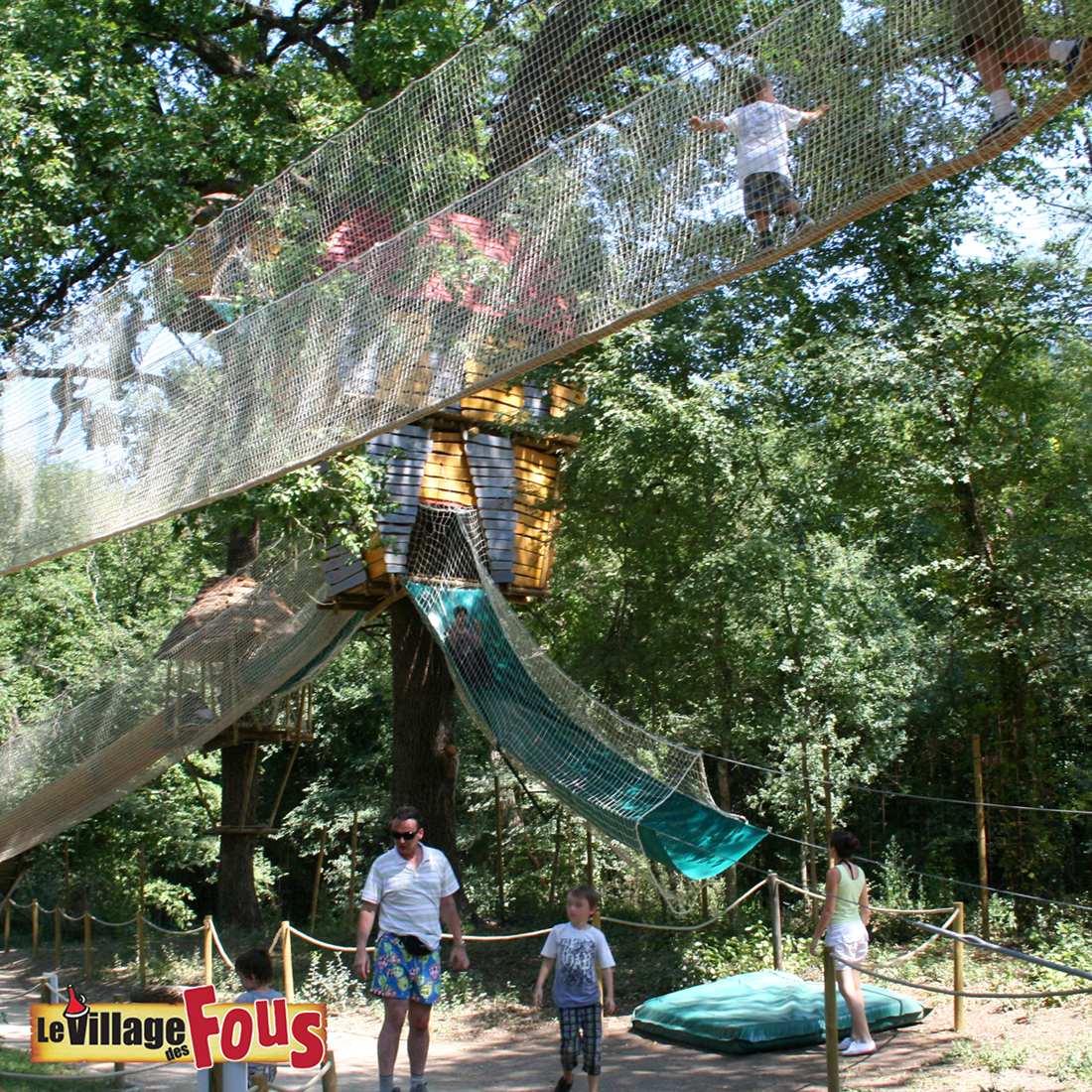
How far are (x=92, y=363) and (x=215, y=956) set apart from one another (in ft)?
23.2

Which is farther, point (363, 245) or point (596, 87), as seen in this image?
point (363, 245)

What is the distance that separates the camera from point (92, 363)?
503cm

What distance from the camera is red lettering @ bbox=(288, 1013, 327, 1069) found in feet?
9.84

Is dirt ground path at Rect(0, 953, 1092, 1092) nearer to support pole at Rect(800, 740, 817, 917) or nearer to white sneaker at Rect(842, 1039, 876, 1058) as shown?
white sneaker at Rect(842, 1039, 876, 1058)

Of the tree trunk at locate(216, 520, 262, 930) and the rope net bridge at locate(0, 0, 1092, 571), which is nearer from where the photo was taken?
the rope net bridge at locate(0, 0, 1092, 571)

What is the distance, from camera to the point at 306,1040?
3.00 meters

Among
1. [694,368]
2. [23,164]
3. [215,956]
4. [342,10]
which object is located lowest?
[215,956]

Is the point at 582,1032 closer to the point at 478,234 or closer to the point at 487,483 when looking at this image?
the point at 478,234

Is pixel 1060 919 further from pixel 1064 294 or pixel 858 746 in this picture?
pixel 1064 294

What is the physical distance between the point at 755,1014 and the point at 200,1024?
159 inches

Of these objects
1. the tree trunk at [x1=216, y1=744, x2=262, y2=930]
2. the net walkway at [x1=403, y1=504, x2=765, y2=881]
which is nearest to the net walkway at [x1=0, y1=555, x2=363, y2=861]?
the net walkway at [x1=403, y1=504, x2=765, y2=881]

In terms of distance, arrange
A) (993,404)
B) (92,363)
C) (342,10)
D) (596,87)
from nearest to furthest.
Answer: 1. (596,87)
2. (92,363)
3. (993,404)
4. (342,10)

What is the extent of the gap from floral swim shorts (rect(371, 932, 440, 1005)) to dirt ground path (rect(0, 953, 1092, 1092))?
91 centimetres

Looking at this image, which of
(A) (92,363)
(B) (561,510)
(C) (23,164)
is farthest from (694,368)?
(C) (23,164)
